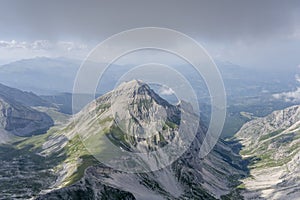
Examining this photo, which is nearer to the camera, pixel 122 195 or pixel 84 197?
pixel 84 197

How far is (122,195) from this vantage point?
618 ft

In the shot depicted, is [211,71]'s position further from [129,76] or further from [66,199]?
[66,199]

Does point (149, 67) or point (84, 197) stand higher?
point (149, 67)

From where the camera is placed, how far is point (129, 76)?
14188 cm

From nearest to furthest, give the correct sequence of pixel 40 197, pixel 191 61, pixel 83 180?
pixel 191 61 < pixel 40 197 < pixel 83 180

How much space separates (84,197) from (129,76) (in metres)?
66.1

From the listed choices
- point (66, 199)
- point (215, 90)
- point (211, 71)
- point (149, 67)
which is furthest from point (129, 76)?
point (66, 199)

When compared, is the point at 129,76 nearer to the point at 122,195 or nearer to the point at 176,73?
the point at 176,73

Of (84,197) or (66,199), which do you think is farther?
(84,197)

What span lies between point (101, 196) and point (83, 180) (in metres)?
14.0

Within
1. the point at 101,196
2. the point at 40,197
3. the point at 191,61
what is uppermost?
the point at 191,61

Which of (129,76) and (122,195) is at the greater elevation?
(129,76)

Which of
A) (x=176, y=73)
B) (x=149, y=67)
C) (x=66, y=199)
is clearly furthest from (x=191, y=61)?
(x=66, y=199)

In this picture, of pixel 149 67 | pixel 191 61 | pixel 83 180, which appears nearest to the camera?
pixel 191 61
